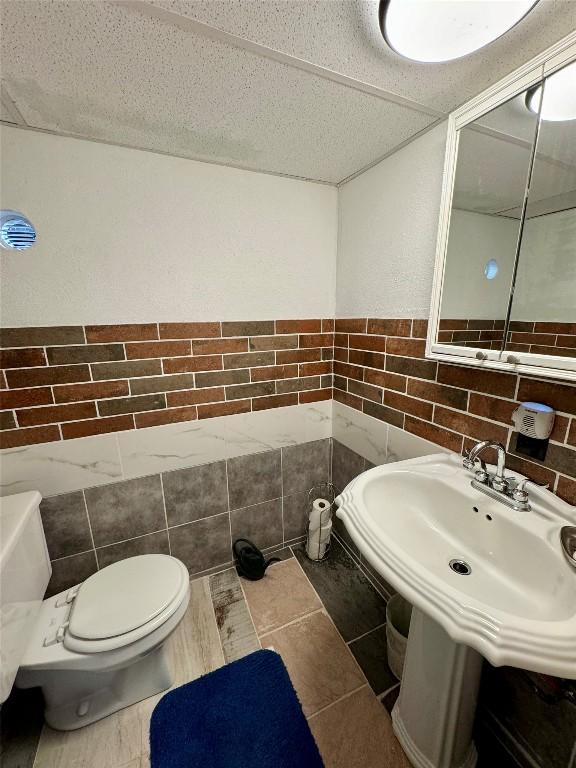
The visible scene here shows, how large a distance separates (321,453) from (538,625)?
1.35m

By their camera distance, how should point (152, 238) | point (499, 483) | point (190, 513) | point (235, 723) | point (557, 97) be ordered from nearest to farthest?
point (557, 97) < point (499, 483) < point (235, 723) < point (152, 238) < point (190, 513)

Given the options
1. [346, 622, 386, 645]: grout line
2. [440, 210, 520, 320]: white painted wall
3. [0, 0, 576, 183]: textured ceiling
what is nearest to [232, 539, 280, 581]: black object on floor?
[346, 622, 386, 645]: grout line

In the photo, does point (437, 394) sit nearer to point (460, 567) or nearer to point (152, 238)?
point (460, 567)

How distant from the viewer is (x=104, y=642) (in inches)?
40.2

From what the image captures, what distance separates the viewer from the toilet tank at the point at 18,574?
90 centimetres

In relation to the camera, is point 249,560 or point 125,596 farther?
point 249,560

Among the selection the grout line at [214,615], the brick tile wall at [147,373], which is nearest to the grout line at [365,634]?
the grout line at [214,615]

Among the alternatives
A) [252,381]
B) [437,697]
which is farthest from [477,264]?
[437,697]

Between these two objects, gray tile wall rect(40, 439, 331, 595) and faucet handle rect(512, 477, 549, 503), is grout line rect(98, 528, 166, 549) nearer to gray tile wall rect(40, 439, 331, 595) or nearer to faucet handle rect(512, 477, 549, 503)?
gray tile wall rect(40, 439, 331, 595)

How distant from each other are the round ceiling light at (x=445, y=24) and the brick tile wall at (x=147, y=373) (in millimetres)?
1074

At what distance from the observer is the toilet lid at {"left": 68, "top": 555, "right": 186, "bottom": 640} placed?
41.8 inches

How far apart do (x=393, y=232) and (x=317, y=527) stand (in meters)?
1.59

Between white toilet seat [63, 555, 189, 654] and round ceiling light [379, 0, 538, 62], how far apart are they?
5.98 ft

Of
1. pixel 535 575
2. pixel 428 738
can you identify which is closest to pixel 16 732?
pixel 428 738
